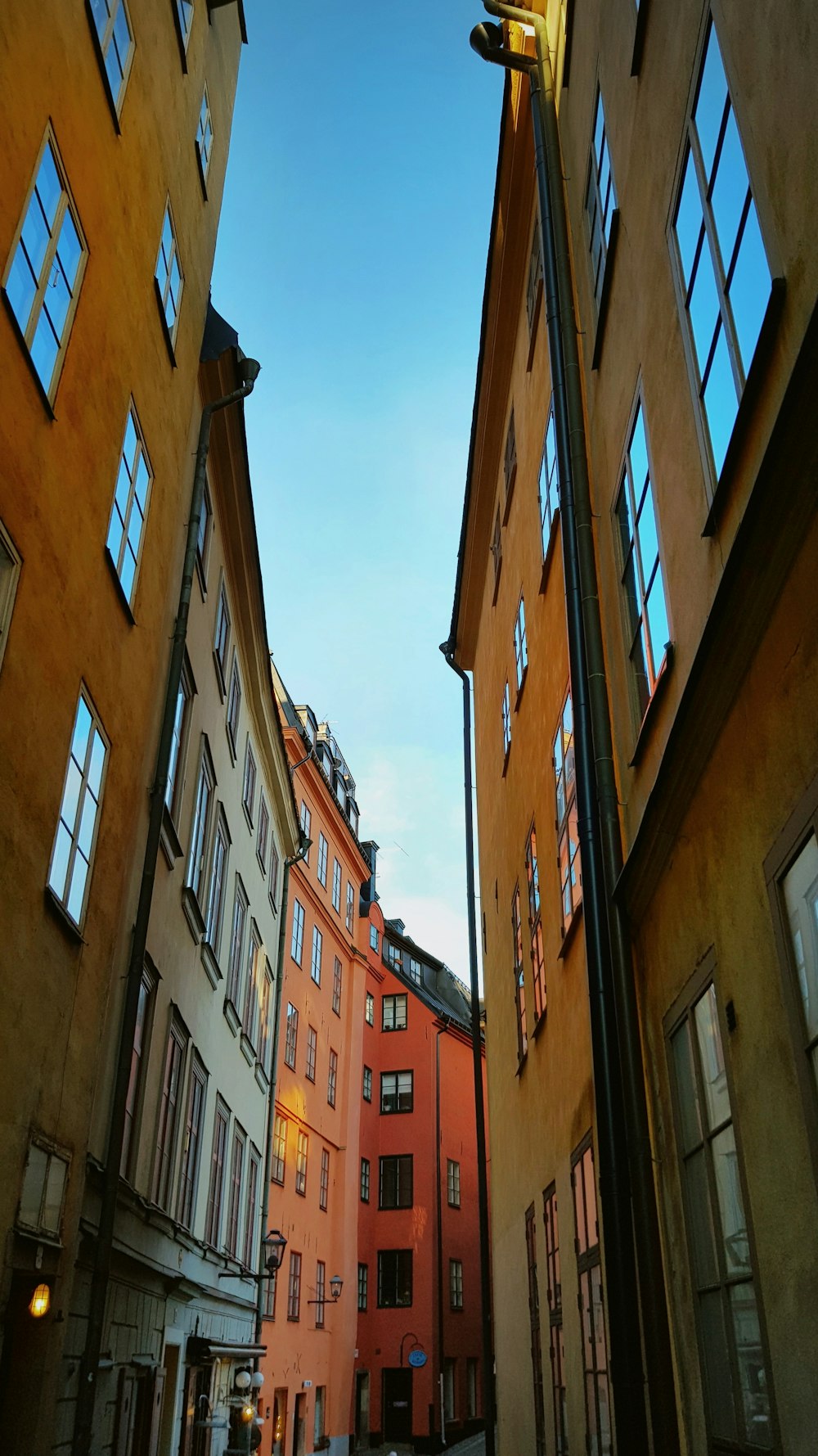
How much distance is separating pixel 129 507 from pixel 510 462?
5995 mm

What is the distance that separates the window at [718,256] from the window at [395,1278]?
32783 millimetres

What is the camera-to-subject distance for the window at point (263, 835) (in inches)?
754

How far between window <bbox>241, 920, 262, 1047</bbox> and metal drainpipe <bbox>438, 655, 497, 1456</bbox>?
11.1ft

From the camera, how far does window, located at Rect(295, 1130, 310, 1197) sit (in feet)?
85.4

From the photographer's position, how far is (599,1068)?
20.1 ft

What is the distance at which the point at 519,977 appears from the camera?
12320 millimetres

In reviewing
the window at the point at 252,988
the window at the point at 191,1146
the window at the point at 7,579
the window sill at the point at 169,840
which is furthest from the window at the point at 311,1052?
the window at the point at 7,579

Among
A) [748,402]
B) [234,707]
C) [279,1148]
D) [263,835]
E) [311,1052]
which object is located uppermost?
[263,835]

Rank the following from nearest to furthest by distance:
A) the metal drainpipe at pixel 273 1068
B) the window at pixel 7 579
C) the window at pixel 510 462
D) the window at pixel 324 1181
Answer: the window at pixel 7 579, the window at pixel 510 462, the metal drainpipe at pixel 273 1068, the window at pixel 324 1181

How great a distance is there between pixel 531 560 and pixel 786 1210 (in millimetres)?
8404

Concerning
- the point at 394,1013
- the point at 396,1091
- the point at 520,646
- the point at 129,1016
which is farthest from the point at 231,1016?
the point at 394,1013

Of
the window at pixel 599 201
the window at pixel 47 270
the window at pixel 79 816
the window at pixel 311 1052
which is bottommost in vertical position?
the window at pixel 79 816

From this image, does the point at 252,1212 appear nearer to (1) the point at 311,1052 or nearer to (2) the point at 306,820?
(1) the point at 311,1052

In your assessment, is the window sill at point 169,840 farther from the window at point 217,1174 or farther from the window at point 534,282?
the window at point 534,282
